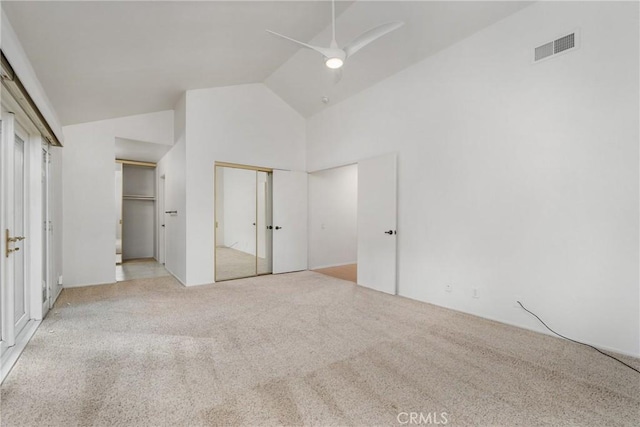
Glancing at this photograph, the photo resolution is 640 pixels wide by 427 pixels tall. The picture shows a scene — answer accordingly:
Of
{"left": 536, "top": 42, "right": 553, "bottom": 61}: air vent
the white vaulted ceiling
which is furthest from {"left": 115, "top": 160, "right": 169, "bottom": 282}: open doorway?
{"left": 536, "top": 42, "right": 553, "bottom": 61}: air vent

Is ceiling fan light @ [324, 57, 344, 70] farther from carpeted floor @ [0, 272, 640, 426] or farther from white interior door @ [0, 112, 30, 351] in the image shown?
white interior door @ [0, 112, 30, 351]

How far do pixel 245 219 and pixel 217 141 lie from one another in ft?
5.86

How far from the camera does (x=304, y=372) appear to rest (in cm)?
223

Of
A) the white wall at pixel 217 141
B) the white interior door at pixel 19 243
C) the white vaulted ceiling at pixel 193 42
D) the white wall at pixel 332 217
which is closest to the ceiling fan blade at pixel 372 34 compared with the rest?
the white vaulted ceiling at pixel 193 42

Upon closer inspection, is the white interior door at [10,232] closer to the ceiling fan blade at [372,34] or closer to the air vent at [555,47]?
the ceiling fan blade at [372,34]

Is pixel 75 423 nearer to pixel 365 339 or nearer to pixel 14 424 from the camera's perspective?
pixel 14 424

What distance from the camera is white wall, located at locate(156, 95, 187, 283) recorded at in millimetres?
5082

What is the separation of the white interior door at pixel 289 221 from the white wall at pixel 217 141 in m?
0.39

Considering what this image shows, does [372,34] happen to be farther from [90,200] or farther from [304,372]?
[90,200]

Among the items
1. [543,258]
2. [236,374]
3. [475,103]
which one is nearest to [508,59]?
[475,103]

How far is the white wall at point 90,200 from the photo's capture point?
4.80 metres

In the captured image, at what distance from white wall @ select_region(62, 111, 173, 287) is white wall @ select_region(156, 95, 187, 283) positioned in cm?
83

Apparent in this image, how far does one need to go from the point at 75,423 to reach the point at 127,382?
399 millimetres

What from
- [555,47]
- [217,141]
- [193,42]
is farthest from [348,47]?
[217,141]
